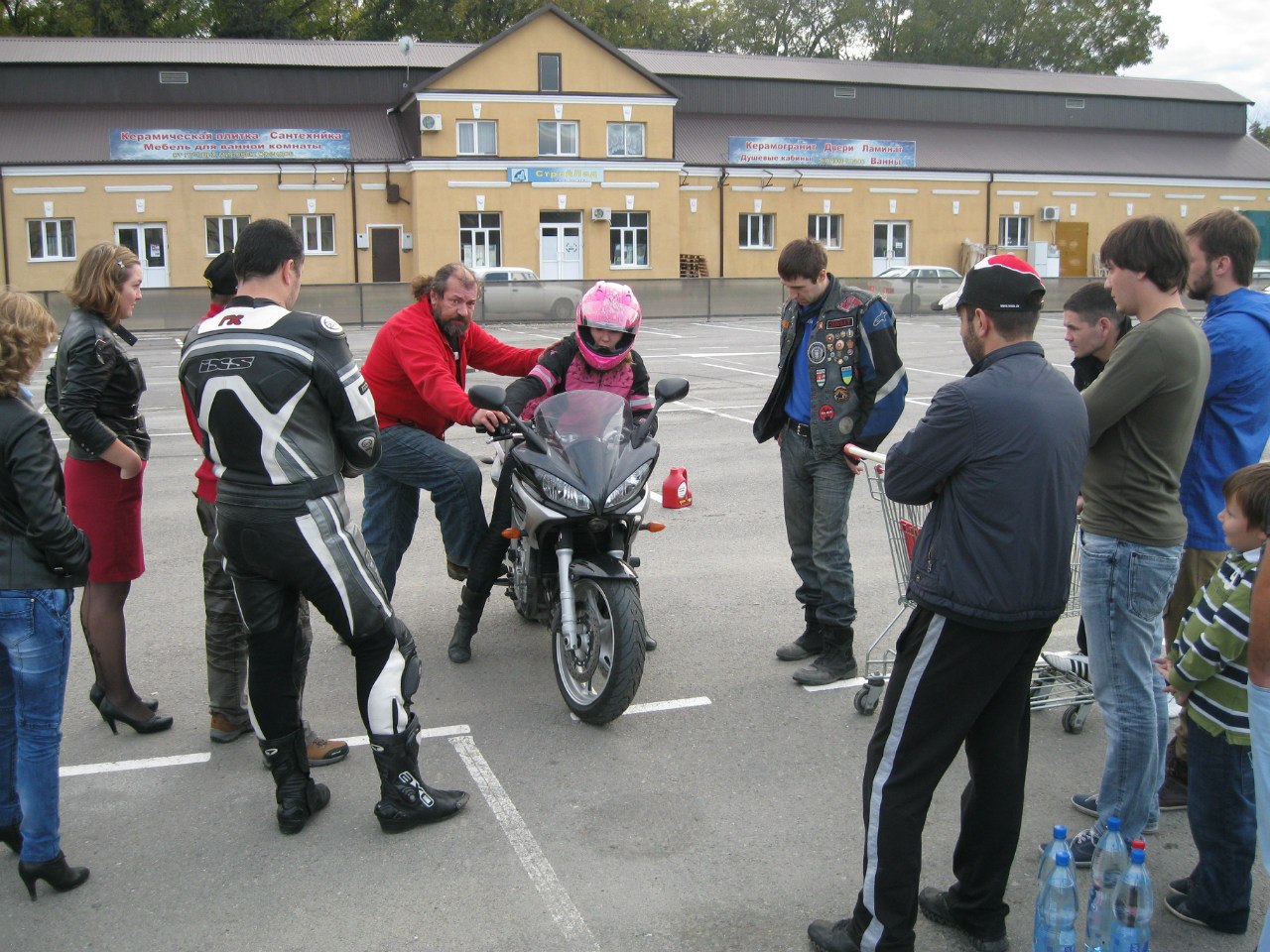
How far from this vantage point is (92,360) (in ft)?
15.3

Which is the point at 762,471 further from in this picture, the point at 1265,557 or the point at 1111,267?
the point at 1265,557

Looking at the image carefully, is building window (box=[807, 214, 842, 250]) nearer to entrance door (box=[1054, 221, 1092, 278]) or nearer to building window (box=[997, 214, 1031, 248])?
building window (box=[997, 214, 1031, 248])

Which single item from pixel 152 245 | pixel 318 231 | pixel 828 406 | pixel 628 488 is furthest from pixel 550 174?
pixel 628 488

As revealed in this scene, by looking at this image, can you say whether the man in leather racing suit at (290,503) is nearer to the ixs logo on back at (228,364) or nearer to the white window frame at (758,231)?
the ixs logo on back at (228,364)

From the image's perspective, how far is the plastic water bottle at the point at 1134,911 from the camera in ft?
10.6

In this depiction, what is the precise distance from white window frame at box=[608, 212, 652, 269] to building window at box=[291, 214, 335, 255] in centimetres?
1005

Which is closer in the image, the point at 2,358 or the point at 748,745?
the point at 2,358

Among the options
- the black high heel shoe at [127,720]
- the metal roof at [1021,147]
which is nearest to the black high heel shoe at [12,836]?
the black high heel shoe at [127,720]

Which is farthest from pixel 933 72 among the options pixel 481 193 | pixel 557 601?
pixel 557 601

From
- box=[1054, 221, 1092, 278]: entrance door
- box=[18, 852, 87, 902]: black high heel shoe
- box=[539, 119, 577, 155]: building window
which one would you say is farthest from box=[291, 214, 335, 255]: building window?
box=[18, 852, 87, 902]: black high heel shoe

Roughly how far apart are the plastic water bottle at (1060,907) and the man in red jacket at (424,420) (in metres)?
3.45

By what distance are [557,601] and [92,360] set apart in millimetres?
2214

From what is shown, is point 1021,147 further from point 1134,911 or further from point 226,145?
point 1134,911

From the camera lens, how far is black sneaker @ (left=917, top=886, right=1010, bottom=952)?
3490 millimetres
